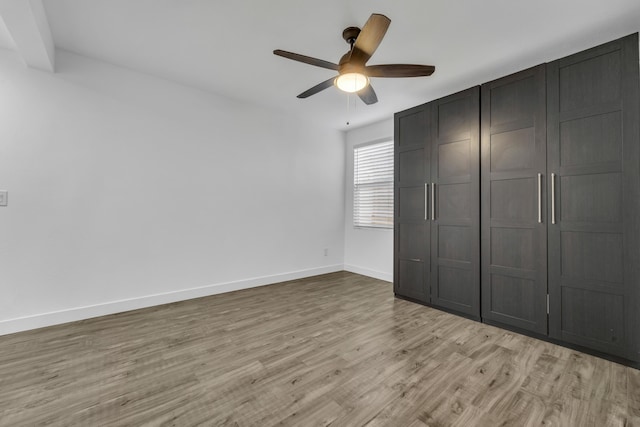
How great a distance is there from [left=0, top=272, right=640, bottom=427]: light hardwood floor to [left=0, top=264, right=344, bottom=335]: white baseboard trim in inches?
3.8

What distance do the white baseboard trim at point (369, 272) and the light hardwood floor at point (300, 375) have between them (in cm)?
143

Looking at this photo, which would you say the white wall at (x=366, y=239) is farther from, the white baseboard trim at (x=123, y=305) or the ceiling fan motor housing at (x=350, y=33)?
the ceiling fan motor housing at (x=350, y=33)

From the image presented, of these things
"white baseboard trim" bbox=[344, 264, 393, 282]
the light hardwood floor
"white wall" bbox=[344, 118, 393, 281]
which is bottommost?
the light hardwood floor

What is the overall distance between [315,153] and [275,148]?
786 mm

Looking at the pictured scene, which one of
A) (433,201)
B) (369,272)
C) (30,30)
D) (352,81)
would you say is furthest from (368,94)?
(369,272)

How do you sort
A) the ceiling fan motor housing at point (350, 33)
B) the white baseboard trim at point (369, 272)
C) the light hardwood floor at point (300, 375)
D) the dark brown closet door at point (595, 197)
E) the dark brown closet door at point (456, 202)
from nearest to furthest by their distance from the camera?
1. the light hardwood floor at point (300, 375)
2. the dark brown closet door at point (595, 197)
3. the ceiling fan motor housing at point (350, 33)
4. the dark brown closet door at point (456, 202)
5. the white baseboard trim at point (369, 272)

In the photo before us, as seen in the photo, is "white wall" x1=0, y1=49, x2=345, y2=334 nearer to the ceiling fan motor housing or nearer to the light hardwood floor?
the light hardwood floor

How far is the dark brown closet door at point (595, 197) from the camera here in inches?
77.7

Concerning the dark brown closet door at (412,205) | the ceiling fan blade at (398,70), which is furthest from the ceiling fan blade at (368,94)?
the dark brown closet door at (412,205)

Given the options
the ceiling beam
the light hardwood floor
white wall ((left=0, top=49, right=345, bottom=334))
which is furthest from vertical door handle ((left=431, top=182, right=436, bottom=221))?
the ceiling beam

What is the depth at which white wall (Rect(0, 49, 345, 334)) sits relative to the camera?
8.10 ft

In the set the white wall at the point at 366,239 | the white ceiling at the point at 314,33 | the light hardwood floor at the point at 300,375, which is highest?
the white ceiling at the point at 314,33

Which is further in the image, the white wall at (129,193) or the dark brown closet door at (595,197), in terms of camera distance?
the white wall at (129,193)

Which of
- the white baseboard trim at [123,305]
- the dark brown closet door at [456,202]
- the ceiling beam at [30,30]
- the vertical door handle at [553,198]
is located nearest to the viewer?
the ceiling beam at [30,30]
